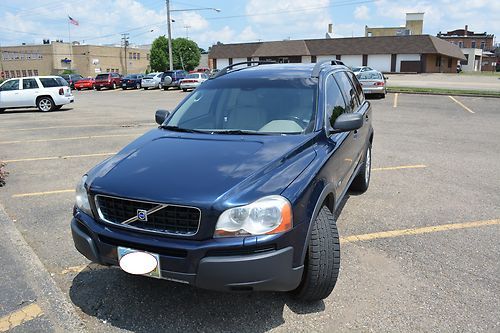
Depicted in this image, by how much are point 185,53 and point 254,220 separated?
101522 millimetres

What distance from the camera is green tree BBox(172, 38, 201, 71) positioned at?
98.6 meters

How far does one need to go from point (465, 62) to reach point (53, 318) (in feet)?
306

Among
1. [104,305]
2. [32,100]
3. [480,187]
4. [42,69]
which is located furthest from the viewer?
[42,69]

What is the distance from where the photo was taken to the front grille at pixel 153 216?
9.04ft

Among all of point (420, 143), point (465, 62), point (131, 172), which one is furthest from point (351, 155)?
point (465, 62)

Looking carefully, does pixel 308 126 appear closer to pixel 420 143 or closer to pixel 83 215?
pixel 83 215

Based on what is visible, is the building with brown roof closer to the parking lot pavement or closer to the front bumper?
the parking lot pavement

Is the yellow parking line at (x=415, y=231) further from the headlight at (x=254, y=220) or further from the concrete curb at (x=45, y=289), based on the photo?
the concrete curb at (x=45, y=289)

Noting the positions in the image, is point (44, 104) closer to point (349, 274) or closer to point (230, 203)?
point (349, 274)

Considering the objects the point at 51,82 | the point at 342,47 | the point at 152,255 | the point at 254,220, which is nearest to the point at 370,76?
the point at 51,82

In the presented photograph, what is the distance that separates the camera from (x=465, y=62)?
83.5 m

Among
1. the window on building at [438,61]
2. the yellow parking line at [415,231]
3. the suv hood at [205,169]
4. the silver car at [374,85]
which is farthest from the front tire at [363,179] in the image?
the window on building at [438,61]

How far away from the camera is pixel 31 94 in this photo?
1944 cm

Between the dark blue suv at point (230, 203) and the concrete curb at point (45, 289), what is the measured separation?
49 centimetres
